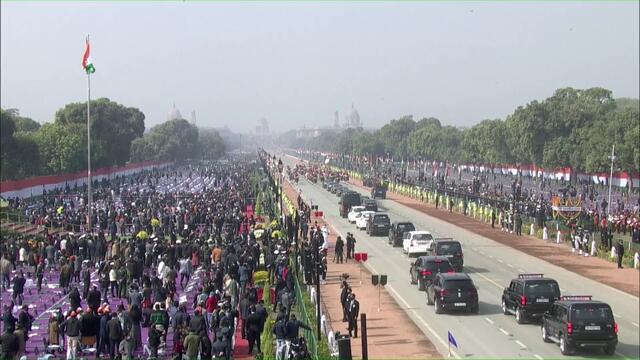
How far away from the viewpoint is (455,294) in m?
25.2

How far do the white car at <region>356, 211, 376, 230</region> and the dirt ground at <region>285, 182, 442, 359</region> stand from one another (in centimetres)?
1861

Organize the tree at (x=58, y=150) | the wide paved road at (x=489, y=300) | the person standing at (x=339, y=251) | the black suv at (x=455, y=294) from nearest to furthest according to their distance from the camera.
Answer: the wide paved road at (x=489, y=300) < the black suv at (x=455, y=294) < the person standing at (x=339, y=251) < the tree at (x=58, y=150)

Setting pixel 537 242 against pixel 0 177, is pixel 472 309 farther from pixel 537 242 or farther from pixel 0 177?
pixel 0 177

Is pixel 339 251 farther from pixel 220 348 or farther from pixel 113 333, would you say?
pixel 220 348

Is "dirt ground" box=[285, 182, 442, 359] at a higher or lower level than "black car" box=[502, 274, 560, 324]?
lower

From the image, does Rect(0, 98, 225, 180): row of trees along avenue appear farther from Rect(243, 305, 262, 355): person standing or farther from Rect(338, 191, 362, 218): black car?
Rect(243, 305, 262, 355): person standing

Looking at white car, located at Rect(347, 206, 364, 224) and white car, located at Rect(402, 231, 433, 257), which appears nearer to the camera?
white car, located at Rect(402, 231, 433, 257)

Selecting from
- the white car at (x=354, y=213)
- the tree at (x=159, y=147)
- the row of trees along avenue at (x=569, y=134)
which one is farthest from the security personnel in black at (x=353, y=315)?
the tree at (x=159, y=147)

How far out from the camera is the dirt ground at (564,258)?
33062 mm

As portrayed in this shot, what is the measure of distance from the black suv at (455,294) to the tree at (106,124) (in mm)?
82114

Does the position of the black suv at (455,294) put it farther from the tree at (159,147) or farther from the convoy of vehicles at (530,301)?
the tree at (159,147)

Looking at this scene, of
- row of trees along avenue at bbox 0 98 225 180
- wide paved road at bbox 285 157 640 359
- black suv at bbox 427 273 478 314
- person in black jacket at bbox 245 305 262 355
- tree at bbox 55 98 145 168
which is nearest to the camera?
person in black jacket at bbox 245 305 262 355

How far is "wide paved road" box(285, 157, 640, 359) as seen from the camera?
21.0 metres

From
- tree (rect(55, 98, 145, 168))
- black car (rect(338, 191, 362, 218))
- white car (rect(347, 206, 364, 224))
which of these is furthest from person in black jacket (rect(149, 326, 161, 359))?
tree (rect(55, 98, 145, 168))
